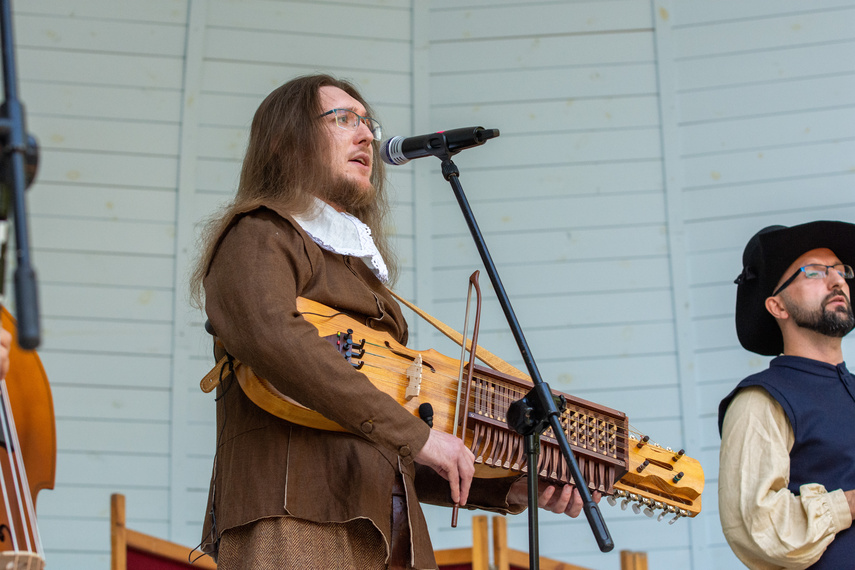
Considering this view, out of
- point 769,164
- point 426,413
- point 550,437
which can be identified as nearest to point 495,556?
point 550,437

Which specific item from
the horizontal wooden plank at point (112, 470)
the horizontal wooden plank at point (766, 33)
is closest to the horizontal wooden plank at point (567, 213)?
the horizontal wooden plank at point (766, 33)

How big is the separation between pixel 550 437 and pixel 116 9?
11.0ft

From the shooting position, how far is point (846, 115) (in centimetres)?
435

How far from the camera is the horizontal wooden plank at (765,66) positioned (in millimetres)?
4422

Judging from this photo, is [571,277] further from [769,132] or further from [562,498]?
[562,498]

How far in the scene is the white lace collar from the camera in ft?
7.72

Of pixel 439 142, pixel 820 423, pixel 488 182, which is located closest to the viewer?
pixel 439 142

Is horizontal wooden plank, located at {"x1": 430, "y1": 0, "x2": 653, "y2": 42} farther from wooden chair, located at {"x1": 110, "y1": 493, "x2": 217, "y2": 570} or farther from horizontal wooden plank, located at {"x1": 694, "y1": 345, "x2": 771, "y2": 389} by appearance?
wooden chair, located at {"x1": 110, "y1": 493, "x2": 217, "y2": 570}

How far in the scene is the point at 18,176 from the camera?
115 centimetres

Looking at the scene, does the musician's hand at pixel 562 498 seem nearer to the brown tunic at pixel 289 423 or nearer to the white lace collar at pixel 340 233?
the brown tunic at pixel 289 423

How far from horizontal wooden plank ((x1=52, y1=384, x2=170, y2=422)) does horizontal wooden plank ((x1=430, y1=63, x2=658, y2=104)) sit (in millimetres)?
1898

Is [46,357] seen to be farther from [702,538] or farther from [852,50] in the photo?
[852,50]

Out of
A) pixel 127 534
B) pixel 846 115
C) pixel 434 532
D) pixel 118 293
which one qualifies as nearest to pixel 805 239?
pixel 846 115

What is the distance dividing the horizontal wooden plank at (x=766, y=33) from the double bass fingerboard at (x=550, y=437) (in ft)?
9.01
